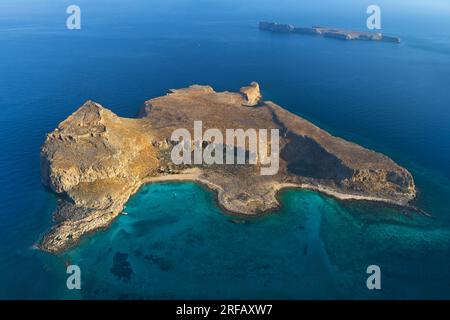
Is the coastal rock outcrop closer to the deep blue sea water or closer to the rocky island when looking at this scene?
the deep blue sea water

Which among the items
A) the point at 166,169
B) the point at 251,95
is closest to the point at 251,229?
the point at 166,169

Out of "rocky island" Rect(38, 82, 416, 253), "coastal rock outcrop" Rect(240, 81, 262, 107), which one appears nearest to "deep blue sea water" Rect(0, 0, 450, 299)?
"rocky island" Rect(38, 82, 416, 253)

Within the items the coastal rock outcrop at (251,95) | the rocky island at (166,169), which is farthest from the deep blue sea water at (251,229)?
the coastal rock outcrop at (251,95)

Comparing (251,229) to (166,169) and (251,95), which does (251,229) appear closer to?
(166,169)

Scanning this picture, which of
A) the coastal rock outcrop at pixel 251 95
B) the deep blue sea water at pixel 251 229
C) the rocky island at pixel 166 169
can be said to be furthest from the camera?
the coastal rock outcrop at pixel 251 95

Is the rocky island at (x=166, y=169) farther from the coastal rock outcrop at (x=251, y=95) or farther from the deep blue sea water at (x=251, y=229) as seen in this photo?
the coastal rock outcrop at (x=251, y=95)

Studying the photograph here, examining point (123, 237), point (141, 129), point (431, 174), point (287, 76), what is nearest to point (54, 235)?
point (123, 237)

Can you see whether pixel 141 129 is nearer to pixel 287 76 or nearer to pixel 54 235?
pixel 54 235

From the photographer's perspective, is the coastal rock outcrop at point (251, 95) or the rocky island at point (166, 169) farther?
the coastal rock outcrop at point (251, 95)
